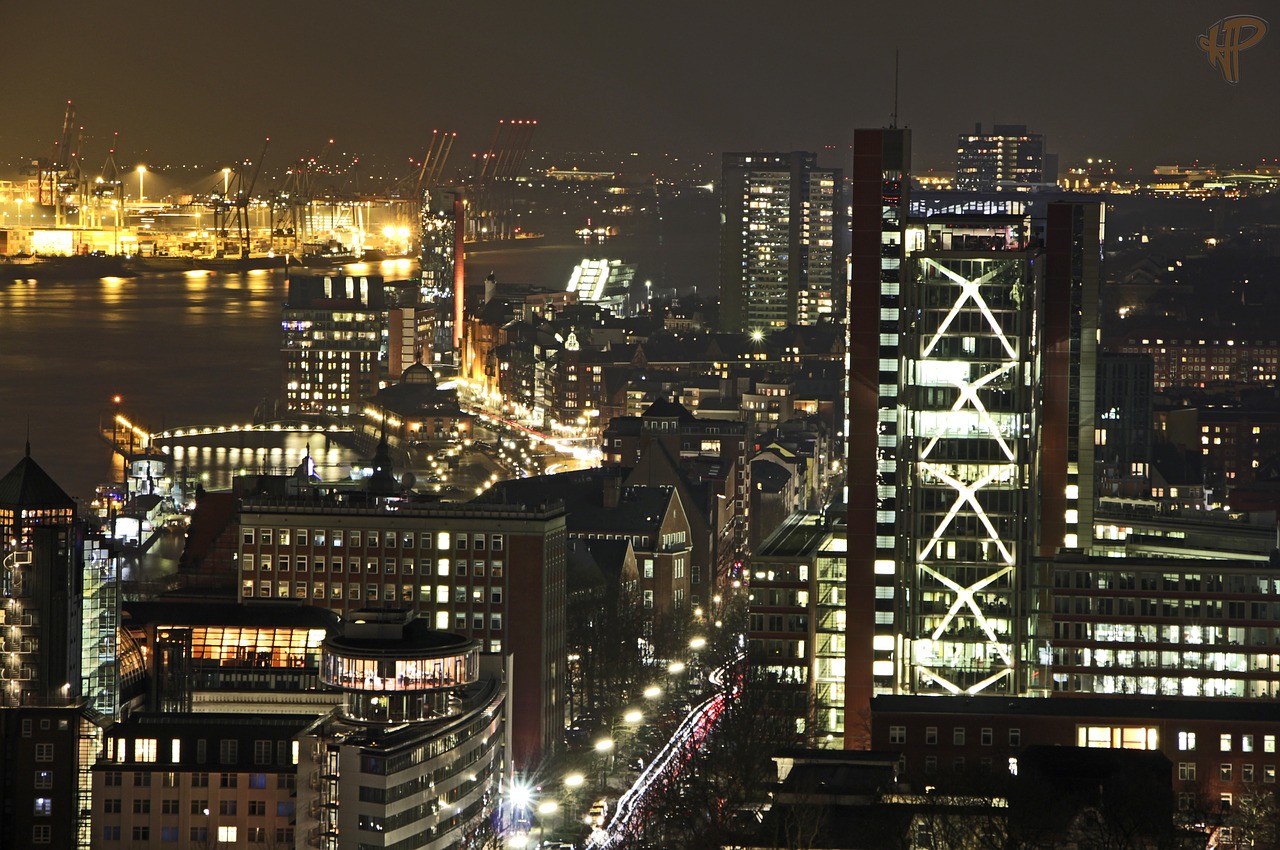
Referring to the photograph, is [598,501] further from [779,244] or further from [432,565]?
[779,244]

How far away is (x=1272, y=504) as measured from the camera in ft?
144

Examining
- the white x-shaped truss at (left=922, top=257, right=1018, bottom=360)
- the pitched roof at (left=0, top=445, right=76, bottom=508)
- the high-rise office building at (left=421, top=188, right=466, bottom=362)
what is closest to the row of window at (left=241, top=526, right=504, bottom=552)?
the white x-shaped truss at (left=922, top=257, right=1018, bottom=360)

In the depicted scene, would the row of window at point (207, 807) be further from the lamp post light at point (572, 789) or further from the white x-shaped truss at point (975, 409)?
the white x-shaped truss at point (975, 409)

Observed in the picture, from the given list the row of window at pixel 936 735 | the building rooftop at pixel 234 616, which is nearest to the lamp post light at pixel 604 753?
the building rooftop at pixel 234 616

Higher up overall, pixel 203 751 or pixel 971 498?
pixel 971 498

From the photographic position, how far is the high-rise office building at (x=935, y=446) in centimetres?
2520

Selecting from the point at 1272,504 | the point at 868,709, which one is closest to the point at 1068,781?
the point at 868,709

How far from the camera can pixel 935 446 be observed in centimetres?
2527

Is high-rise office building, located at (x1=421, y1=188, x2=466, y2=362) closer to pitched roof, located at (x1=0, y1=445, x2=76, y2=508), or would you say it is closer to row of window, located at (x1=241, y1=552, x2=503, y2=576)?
row of window, located at (x1=241, y1=552, x2=503, y2=576)

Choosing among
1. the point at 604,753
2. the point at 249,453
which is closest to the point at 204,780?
the point at 604,753

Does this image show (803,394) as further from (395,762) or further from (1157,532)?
(395,762)

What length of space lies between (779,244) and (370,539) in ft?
200

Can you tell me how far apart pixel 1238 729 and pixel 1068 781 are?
4044 mm

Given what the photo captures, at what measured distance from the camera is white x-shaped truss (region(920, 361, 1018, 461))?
82.6ft
